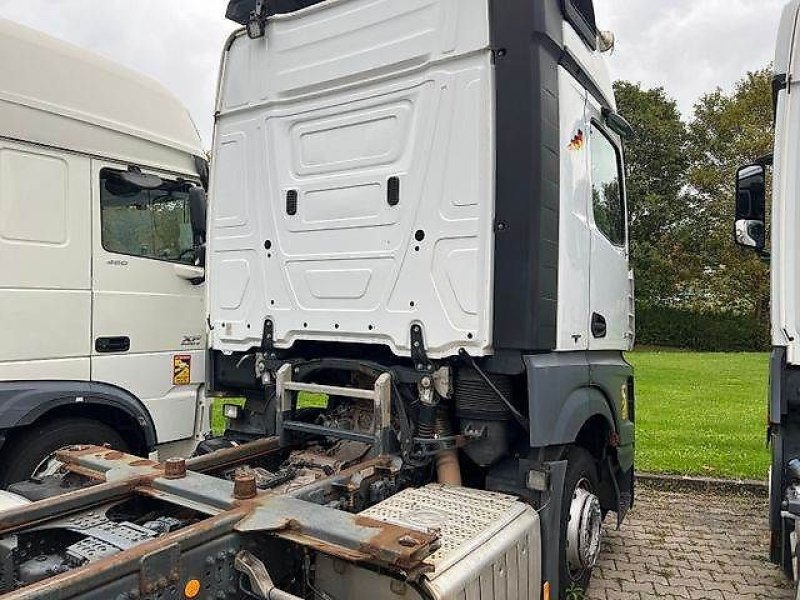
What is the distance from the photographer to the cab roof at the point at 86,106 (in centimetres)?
482

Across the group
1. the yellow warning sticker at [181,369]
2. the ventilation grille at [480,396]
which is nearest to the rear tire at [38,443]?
the yellow warning sticker at [181,369]

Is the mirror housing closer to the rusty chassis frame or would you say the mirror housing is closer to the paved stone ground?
the rusty chassis frame

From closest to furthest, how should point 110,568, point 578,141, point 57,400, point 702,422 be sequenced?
point 110,568 < point 578,141 < point 57,400 < point 702,422

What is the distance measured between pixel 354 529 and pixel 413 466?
1.24m

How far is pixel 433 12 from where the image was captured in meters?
3.88

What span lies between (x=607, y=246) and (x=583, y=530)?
6.04 feet

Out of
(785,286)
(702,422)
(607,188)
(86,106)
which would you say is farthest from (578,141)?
(702,422)

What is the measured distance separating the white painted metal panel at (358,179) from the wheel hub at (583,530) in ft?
3.78

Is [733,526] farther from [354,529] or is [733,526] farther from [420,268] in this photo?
[354,529]

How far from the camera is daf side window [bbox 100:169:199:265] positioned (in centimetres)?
540

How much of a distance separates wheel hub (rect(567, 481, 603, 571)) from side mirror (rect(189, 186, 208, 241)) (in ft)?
11.7

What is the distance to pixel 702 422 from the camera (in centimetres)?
1033

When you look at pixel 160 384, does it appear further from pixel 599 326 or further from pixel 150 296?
pixel 599 326

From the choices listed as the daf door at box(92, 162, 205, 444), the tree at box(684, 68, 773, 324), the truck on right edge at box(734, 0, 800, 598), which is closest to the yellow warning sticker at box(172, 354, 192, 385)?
the daf door at box(92, 162, 205, 444)
